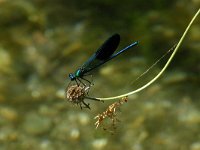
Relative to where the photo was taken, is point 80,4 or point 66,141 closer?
point 66,141

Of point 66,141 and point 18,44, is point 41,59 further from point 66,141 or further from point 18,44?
point 66,141

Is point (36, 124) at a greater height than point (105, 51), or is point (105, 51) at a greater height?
point (36, 124)

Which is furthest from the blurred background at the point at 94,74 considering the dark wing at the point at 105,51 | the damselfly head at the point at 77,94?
the damselfly head at the point at 77,94

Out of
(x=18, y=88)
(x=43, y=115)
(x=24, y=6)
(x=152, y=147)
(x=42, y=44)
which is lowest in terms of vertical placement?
(x=152, y=147)

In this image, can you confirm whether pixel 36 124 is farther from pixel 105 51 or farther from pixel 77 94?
pixel 77 94

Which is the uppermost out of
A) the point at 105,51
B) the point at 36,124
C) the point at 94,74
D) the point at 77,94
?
the point at 94,74

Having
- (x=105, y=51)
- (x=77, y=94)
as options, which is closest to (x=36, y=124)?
(x=105, y=51)

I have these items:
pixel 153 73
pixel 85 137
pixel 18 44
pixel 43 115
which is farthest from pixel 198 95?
pixel 18 44

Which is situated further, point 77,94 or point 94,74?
point 94,74

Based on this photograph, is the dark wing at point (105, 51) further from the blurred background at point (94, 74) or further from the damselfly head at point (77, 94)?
the blurred background at point (94, 74)
